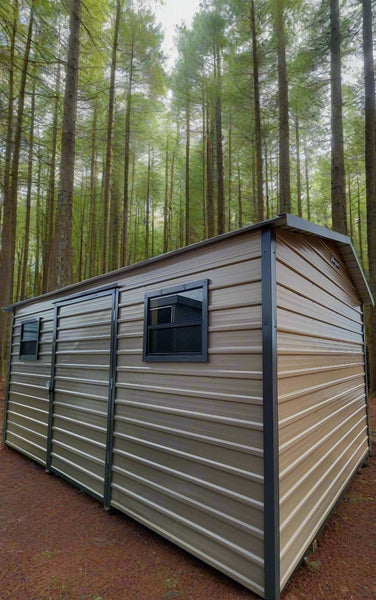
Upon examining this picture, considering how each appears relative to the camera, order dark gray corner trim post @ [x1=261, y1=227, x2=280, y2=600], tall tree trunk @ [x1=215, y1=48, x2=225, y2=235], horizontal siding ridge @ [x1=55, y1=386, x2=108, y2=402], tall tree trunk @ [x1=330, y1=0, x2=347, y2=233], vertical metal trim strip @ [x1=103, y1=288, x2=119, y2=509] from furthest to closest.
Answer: tall tree trunk @ [x1=215, y1=48, x2=225, y2=235] → tall tree trunk @ [x1=330, y1=0, x2=347, y2=233] → horizontal siding ridge @ [x1=55, y1=386, x2=108, y2=402] → vertical metal trim strip @ [x1=103, y1=288, x2=119, y2=509] → dark gray corner trim post @ [x1=261, y1=227, x2=280, y2=600]

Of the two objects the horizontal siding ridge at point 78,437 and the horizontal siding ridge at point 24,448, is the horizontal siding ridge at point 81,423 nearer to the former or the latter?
the horizontal siding ridge at point 78,437

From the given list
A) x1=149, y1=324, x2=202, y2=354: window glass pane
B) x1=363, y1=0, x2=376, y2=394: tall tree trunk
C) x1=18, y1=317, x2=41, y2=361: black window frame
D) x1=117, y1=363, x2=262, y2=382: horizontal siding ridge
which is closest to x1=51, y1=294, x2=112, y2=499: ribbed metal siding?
x1=117, y1=363, x2=262, y2=382: horizontal siding ridge

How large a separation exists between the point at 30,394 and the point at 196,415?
3136mm

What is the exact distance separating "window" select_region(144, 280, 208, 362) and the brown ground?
1.42 m

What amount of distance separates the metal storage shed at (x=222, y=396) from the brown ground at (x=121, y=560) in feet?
Result: 0.46

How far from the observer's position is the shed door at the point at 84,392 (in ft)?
9.71

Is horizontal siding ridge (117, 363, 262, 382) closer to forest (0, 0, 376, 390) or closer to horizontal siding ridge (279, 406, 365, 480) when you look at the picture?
horizontal siding ridge (279, 406, 365, 480)

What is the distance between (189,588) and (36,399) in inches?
122

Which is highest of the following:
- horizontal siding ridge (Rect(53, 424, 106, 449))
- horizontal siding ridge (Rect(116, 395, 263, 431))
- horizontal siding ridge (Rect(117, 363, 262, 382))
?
horizontal siding ridge (Rect(117, 363, 262, 382))

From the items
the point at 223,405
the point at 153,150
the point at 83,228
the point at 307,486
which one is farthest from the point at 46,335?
the point at 153,150

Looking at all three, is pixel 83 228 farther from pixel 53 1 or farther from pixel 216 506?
pixel 216 506

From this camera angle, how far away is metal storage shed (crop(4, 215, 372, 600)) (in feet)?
6.16

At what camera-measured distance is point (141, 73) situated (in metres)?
8.36

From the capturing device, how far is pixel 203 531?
204 cm
